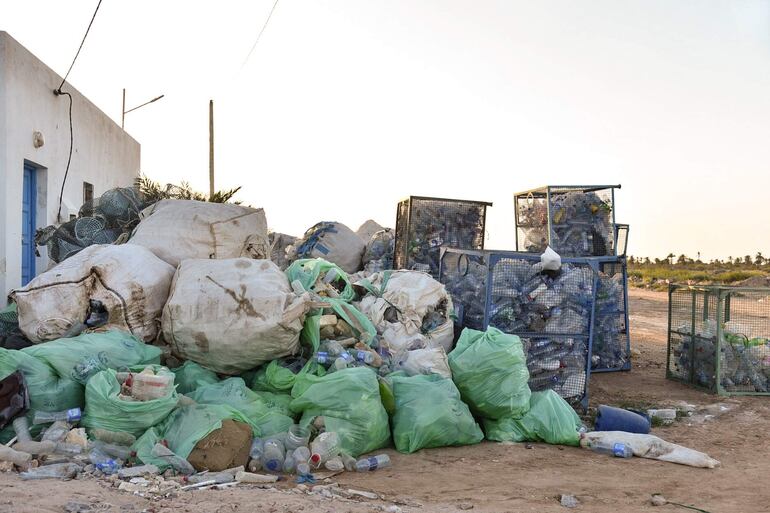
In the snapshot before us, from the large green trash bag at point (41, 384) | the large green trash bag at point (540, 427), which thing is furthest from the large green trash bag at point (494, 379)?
the large green trash bag at point (41, 384)

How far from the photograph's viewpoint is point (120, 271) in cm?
543

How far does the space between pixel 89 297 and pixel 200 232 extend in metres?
1.39

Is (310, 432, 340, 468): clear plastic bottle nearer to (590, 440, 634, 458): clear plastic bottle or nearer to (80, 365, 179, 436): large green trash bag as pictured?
(80, 365, 179, 436): large green trash bag

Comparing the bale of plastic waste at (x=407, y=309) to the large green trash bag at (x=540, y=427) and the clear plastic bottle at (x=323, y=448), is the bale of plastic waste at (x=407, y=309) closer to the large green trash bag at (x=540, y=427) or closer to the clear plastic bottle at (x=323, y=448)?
the large green trash bag at (x=540, y=427)

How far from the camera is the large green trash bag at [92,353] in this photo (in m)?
4.65

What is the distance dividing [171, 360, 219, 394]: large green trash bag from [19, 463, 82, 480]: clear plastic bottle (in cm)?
113

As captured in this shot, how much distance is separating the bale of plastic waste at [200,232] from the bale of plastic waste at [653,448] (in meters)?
3.53

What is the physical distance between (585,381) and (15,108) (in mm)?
6686

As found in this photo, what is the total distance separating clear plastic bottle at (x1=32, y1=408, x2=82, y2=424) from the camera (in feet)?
14.4

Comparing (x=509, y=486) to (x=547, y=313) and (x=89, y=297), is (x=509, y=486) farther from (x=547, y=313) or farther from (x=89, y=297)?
(x=89, y=297)

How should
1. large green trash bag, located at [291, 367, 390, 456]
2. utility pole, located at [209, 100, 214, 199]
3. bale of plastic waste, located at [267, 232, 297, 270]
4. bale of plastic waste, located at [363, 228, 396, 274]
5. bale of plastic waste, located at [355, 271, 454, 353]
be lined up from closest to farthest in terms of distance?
large green trash bag, located at [291, 367, 390, 456]
bale of plastic waste, located at [355, 271, 454, 353]
bale of plastic waste, located at [363, 228, 396, 274]
bale of plastic waste, located at [267, 232, 297, 270]
utility pole, located at [209, 100, 214, 199]

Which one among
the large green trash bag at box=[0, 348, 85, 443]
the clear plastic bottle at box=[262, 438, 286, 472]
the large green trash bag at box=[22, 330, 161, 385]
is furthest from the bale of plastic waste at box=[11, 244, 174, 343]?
the clear plastic bottle at box=[262, 438, 286, 472]

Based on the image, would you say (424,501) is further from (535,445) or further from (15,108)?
(15,108)

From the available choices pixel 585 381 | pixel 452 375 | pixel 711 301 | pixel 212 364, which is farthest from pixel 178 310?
pixel 711 301
